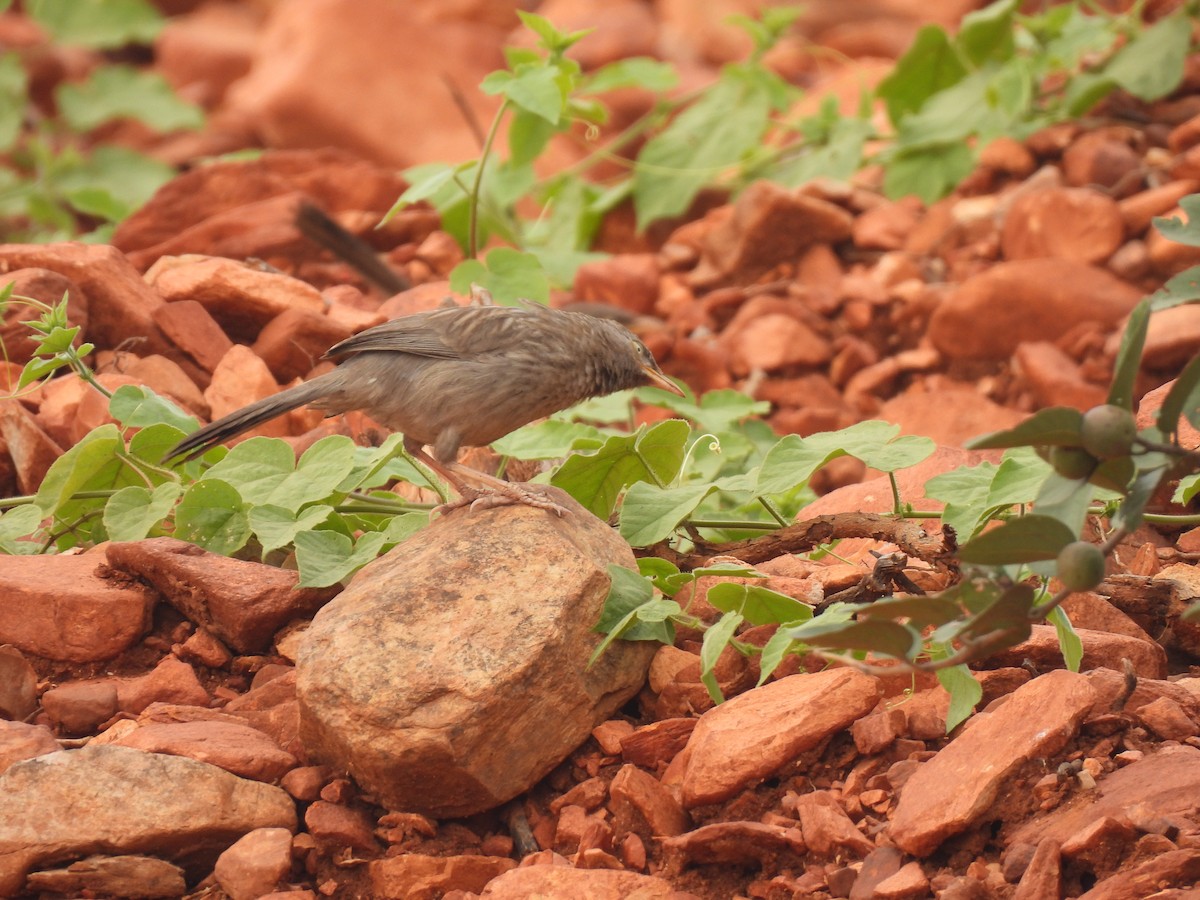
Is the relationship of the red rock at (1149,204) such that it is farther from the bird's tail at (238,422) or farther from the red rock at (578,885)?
the red rock at (578,885)

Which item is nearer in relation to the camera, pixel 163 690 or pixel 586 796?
pixel 586 796

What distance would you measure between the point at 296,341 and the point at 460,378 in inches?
53.3

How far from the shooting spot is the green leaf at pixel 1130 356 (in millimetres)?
2154

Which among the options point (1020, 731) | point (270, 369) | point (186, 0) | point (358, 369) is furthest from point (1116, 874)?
point (186, 0)

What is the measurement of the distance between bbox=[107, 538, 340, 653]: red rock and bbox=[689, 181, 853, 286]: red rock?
155 inches

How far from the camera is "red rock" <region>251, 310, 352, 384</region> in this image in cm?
546

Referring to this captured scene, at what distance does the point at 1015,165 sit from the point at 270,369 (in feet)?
13.5

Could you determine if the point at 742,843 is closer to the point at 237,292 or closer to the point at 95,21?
the point at 237,292

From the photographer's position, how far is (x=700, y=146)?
8.02m

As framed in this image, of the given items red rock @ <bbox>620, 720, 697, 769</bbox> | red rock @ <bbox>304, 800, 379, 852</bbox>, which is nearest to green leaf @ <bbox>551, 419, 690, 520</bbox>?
red rock @ <bbox>620, 720, 697, 769</bbox>

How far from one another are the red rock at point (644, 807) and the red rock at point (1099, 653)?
0.86m

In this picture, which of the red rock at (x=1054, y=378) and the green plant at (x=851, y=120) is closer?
the red rock at (x=1054, y=378)

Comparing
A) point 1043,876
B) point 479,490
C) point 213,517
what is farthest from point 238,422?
point 1043,876

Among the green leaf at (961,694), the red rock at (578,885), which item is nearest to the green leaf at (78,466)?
the red rock at (578,885)
